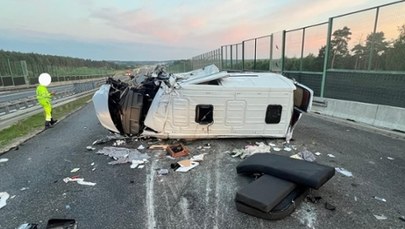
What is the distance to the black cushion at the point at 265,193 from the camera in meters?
2.88

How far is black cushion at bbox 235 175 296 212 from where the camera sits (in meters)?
2.88

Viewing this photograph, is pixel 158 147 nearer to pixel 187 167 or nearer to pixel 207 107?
pixel 187 167

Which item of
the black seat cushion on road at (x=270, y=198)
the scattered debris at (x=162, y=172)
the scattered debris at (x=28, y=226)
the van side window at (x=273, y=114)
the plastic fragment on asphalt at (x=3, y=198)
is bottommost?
the plastic fragment on asphalt at (x=3, y=198)

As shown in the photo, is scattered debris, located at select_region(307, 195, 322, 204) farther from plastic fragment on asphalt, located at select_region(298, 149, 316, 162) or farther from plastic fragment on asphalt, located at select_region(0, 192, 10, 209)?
plastic fragment on asphalt, located at select_region(0, 192, 10, 209)

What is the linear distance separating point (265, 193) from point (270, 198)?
103mm

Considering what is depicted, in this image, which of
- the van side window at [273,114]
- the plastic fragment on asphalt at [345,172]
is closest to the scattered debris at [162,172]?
the van side window at [273,114]

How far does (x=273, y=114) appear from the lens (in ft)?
18.5

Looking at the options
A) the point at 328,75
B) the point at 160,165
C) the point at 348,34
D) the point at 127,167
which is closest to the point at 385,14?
the point at 348,34

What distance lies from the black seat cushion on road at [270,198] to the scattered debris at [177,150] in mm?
2123

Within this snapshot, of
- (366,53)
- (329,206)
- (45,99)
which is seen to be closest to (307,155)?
(329,206)

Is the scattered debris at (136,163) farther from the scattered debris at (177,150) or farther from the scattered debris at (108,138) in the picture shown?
the scattered debris at (108,138)

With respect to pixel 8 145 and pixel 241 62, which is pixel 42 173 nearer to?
pixel 8 145

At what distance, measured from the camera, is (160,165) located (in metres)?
4.65

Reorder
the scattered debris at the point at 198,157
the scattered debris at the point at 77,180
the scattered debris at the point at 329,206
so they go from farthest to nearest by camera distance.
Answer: the scattered debris at the point at 198,157 < the scattered debris at the point at 77,180 < the scattered debris at the point at 329,206
